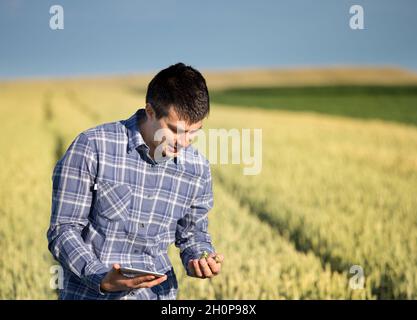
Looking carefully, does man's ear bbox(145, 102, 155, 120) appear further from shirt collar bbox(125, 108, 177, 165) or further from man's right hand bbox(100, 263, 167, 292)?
man's right hand bbox(100, 263, 167, 292)

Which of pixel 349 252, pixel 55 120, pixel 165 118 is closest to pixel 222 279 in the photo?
pixel 349 252

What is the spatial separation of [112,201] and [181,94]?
0.45 meters

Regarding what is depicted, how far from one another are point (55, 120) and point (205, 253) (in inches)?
790

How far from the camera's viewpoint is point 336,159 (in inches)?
490

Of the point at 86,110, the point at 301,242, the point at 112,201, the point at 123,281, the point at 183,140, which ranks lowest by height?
the point at 301,242

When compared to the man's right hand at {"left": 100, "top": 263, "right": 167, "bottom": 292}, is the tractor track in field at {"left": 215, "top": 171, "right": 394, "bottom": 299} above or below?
below

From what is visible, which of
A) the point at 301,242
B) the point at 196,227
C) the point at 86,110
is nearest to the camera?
the point at 196,227

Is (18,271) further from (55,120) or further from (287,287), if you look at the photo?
(55,120)

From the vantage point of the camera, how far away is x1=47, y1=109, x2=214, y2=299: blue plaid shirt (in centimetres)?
224

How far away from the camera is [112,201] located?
2.32m

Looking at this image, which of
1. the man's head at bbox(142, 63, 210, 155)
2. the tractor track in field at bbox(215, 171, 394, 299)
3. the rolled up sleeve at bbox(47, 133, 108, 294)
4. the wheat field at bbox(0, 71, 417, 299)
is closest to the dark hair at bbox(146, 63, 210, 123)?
the man's head at bbox(142, 63, 210, 155)

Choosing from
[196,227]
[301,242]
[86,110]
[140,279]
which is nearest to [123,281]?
[140,279]

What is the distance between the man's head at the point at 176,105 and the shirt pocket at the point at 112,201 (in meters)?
0.21

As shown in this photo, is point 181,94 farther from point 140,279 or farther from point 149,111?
point 140,279
